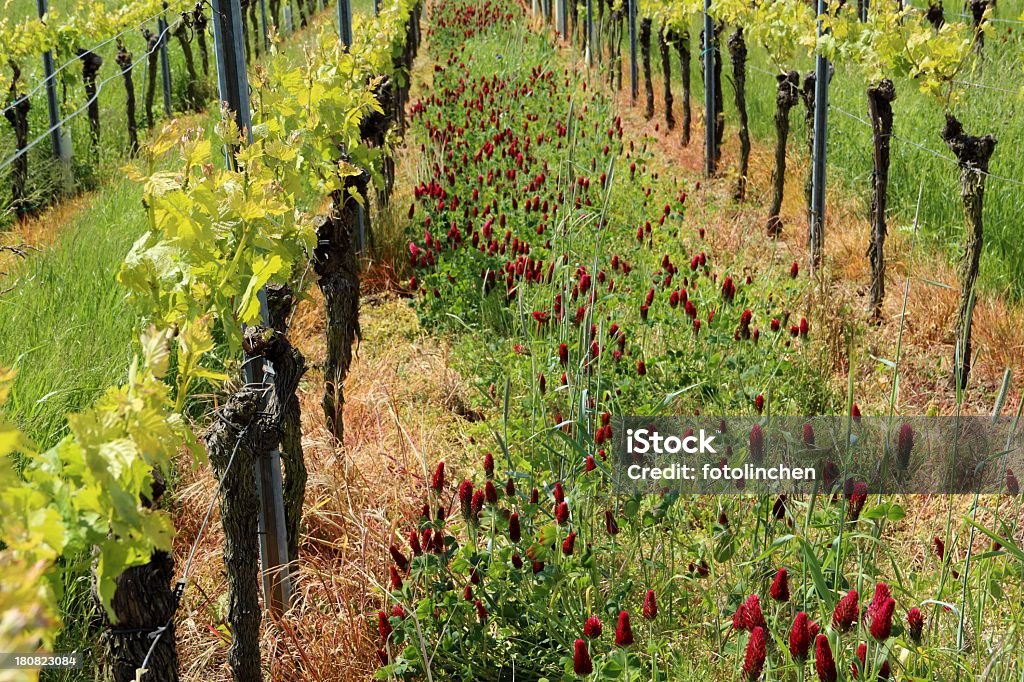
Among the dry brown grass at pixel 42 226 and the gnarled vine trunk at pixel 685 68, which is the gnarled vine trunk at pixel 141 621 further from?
the gnarled vine trunk at pixel 685 68

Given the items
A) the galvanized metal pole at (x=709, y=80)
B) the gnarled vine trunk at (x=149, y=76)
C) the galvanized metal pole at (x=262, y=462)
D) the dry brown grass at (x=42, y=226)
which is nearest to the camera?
the galvanized metal pole at (x=262, y=462)

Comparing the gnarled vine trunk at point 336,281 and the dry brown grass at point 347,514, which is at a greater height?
the gnarled vine trunk at point 336,281

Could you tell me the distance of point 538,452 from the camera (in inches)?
124

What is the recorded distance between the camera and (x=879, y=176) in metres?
4.93

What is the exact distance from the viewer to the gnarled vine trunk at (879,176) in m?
4.84

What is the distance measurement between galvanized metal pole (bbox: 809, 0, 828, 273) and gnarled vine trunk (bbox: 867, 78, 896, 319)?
54 cm

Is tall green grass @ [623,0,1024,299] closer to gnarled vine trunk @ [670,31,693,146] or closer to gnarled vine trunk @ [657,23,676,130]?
gnarled vine trunk @ [670,31,693,146]

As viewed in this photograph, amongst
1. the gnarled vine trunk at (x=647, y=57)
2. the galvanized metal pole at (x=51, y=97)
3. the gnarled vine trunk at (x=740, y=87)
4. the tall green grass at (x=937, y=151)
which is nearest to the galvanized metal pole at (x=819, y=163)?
the tall green grass at (x=937, y=151)

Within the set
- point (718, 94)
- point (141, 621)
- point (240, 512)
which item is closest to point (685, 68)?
point (718, 94)

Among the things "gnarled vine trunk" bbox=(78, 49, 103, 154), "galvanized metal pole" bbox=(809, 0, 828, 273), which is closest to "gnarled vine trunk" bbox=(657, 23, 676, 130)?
"galvanized metal pole" bbox=(809, 0, 828, 273)

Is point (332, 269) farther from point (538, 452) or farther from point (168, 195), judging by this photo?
point (168, 195)

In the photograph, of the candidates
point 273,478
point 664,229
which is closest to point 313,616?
point 273,478

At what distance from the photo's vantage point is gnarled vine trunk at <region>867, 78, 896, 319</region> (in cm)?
484

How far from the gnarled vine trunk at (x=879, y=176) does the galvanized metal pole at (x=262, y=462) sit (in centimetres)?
326
